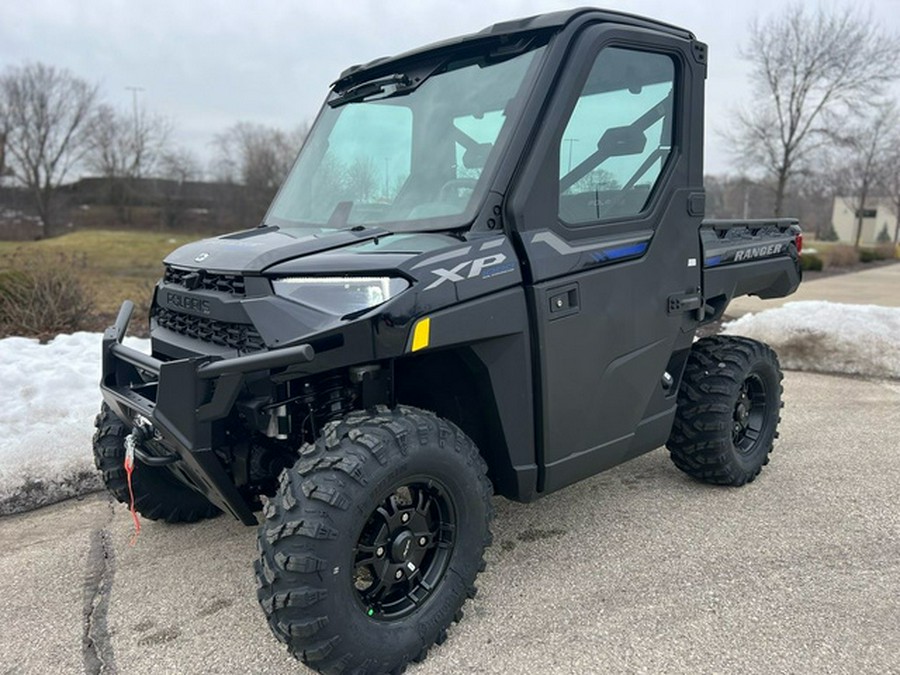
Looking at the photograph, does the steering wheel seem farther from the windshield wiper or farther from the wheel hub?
the wheel hub

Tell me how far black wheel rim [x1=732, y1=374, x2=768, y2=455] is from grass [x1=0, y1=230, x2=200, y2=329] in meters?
7.24

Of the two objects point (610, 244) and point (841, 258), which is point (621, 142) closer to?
point (610, 244)

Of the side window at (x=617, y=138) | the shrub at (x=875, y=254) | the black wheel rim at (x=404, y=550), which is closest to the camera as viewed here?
the black wheel rim at (x=404, y=550)

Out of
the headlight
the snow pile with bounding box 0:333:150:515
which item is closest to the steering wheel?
the headlight

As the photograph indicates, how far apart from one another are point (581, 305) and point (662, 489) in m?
1.83

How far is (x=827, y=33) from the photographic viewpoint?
24719 millimetres

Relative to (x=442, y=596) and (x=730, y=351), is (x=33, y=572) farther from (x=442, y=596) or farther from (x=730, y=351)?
(x=730, y=351)

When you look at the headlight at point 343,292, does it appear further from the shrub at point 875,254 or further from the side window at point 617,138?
the shrub at point 875,254

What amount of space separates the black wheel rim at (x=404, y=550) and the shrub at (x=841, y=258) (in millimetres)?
28186

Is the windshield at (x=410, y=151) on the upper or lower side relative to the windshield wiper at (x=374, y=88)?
lower

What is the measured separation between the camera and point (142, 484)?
150 inches

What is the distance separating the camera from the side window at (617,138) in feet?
10.3

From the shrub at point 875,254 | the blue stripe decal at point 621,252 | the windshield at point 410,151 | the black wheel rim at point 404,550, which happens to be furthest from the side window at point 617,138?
the shrub at point 875,254

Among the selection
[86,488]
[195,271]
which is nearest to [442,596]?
[195,271]
